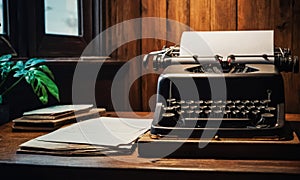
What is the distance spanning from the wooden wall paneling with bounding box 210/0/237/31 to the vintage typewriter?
40 cm

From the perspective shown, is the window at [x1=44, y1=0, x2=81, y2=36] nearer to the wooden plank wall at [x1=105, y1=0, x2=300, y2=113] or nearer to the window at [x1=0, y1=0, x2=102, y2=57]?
the window at [x1=0, y1=0, x2=102, y2=57]

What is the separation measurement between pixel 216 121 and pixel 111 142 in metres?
0.27

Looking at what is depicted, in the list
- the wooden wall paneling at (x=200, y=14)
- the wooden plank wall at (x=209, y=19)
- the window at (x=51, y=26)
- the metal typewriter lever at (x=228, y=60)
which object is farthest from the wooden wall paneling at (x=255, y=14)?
the window at (x=51, y=26)

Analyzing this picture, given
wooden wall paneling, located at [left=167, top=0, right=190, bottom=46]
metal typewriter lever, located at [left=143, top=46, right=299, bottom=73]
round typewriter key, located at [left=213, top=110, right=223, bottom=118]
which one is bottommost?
round typewriter key, located at [left=213, top=110, right=223, bottom=118]

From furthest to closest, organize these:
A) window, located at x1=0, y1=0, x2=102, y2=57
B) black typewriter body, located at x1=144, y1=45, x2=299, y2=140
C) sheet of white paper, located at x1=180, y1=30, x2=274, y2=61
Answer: window, located at x1=0, y1=0, x2=102, y2=57
sheet of white paper, located at x1=180, y1=30, x2=274, y2=61
black typewriter body, located at x1=144, y1=45, x2=299, y2=140

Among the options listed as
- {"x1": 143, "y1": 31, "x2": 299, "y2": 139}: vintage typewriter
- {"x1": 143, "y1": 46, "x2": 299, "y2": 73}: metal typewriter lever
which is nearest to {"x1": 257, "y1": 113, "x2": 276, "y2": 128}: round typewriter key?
{"x1": 143, "y1": 31, "x2": 299, "y2": 139}: vintage typewriter

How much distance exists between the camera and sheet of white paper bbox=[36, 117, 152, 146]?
3.80ft

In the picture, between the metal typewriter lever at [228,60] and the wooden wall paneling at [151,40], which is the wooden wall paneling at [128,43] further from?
the metal typewriter lever at [228,60]

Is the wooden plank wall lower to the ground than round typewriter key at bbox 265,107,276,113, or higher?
higher

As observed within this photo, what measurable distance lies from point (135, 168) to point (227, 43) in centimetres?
70

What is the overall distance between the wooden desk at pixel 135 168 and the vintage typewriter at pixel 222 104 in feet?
0.27

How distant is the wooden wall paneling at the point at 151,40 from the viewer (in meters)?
1.75

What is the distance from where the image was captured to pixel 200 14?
172 cm

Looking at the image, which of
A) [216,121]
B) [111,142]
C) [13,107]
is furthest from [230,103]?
[13,107]
